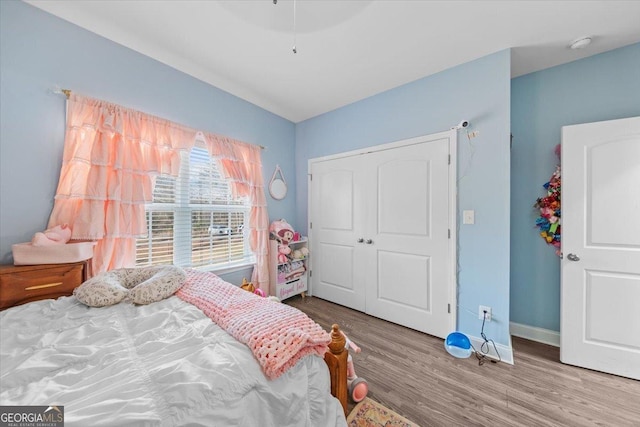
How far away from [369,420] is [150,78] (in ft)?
10.2

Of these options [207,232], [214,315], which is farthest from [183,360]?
[207,232]

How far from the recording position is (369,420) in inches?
52.9

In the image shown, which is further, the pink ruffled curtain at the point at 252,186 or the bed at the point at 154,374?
the pink ruffled curtain at the point at 252,186

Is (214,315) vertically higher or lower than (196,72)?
lower

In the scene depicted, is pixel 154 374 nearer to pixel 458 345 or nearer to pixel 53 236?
pixel 53 236

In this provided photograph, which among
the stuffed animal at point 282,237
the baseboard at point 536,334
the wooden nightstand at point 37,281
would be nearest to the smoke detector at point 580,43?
the baseboard at point 536,334

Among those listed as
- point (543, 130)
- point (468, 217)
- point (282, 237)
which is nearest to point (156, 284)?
point (282, 237)

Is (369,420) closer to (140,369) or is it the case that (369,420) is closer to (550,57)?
(140,369)

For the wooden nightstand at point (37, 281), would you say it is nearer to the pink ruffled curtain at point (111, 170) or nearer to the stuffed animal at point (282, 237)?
the pink ruffled curtain at point (111, 170)

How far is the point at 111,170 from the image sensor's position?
179 centimetres

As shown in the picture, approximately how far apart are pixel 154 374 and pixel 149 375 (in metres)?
0.02

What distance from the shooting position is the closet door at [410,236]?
2.23 metres

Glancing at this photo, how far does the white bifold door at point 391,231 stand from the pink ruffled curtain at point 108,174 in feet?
6.31

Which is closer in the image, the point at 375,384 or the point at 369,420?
the point at 369,420
